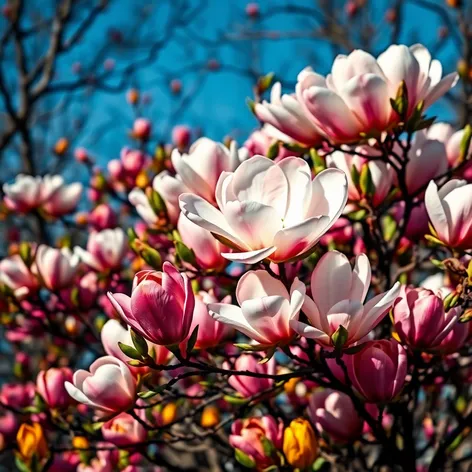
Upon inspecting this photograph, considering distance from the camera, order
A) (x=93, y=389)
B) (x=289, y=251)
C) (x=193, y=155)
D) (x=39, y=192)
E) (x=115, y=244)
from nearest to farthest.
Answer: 1. (x=289, y=251)
2. (x=93, y=389)
3. (x=193, y=155)
4. (x=115, y=244)
5. (x=39, y=192)

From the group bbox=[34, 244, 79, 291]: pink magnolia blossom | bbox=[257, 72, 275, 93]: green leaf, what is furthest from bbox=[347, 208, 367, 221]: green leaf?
bbox=[34, 244, 79, 291]: pink magnolia blossom

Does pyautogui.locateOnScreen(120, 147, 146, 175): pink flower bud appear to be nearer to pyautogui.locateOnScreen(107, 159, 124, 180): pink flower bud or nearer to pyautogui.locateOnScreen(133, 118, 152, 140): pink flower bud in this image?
pyautogui.locateOnScreen(107, 159, 124, 180): pink flower bud

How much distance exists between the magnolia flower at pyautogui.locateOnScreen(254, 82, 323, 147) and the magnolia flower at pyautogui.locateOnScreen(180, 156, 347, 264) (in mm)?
209

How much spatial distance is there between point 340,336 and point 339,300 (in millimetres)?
40

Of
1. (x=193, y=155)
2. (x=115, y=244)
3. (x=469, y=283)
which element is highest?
(x=193, y=155)

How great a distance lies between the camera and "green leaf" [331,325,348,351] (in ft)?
1.80

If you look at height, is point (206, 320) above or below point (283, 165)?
below

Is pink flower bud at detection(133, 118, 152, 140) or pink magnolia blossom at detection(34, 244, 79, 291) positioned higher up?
pink flower bud at detection(133, 118, 152, 140)

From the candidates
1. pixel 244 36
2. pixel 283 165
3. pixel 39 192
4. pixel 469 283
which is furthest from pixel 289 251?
pixel 244 36

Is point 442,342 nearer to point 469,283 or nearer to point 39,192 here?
point 469,283

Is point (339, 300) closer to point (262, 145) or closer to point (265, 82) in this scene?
point (262, 145)

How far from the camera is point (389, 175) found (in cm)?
87

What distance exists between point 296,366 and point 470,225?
13.9 inches

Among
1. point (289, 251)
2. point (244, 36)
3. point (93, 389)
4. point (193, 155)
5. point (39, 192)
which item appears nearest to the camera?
point (289, 251)
